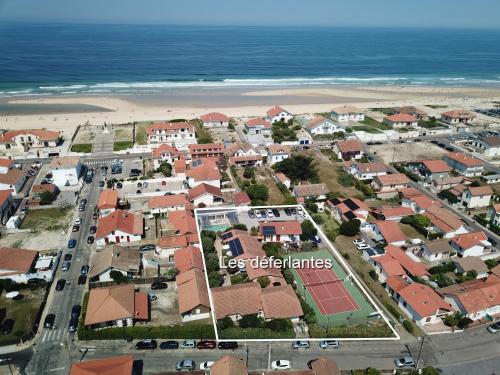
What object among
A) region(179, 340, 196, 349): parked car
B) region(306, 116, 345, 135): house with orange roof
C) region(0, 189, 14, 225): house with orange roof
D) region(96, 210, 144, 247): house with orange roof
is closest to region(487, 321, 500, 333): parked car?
region(179, 340, 196, 349): parked car

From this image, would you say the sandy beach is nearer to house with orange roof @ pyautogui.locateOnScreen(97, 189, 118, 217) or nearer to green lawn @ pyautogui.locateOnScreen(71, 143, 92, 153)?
green lawn @ pyautogui.locateOnScreen(71, 143, 92, 153)

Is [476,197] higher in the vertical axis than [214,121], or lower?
lower

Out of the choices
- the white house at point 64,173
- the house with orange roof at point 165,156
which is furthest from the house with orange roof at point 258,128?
the white house at point 64,173

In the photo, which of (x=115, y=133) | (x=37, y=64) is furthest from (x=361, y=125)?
(x=37, y=64)

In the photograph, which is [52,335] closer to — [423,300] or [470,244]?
[423,300]

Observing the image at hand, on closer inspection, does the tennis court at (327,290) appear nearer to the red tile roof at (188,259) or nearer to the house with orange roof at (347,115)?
the red tile roof at (188,259)

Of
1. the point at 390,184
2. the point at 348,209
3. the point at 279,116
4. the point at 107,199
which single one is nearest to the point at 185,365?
the point at 107,199

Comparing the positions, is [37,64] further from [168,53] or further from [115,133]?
[115,133]
